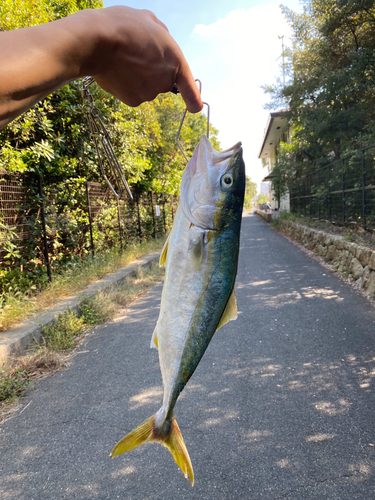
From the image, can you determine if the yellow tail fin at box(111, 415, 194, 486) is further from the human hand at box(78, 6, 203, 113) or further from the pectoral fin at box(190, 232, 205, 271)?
the human hand at box(78, 6, 203, 113)

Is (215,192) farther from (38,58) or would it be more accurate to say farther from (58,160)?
(58,160)

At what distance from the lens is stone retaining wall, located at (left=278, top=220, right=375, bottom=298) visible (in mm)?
6570

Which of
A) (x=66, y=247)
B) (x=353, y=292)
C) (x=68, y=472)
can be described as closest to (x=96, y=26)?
(x=68, y=472)

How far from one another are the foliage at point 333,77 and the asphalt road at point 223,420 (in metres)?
8.37

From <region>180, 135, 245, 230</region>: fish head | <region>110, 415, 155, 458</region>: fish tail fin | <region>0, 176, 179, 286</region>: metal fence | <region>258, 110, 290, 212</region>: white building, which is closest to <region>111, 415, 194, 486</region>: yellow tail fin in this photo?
<region>110, 415, 155, 458</region>: fish tail fin

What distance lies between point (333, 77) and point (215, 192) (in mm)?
12834

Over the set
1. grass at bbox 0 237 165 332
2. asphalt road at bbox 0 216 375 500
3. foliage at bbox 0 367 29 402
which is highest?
grass at bbox 0 237 165 332

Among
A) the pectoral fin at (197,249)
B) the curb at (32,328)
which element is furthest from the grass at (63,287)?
the pectoral fin at (197,249)

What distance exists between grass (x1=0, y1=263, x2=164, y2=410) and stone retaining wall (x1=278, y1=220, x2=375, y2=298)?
15.8ft

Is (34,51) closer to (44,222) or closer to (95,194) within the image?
(44,222)

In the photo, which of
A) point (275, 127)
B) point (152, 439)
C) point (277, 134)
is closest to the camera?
point (152, 439)

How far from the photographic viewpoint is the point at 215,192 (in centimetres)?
121

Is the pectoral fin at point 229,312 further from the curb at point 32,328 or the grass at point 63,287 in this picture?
the grass at point 63,287

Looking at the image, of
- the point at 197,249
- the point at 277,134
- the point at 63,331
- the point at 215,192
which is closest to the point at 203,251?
the point at 197,249
